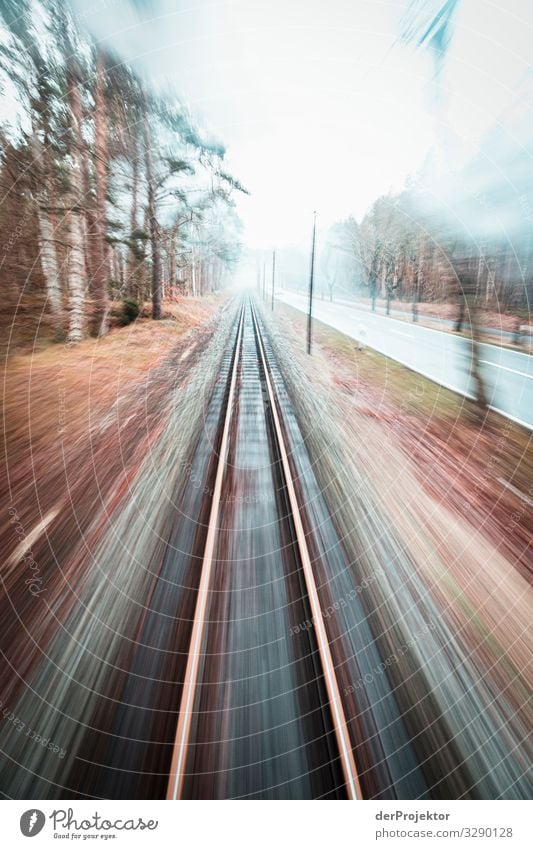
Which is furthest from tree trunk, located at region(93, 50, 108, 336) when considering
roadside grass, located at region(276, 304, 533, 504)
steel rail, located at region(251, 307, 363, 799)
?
roadside grass, located at region(276, 304, 533, 504)

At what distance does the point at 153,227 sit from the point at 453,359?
224cm

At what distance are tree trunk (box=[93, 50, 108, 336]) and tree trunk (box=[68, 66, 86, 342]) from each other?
0.08 m

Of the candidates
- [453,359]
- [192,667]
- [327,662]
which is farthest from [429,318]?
[192,667]

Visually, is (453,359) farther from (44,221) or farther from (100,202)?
(44,221)

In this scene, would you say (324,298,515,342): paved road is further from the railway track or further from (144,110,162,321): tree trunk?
(144,110,162,321): tree trunk

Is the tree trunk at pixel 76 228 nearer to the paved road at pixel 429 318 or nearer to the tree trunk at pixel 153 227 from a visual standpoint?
the tree trunk at pixel 153 227

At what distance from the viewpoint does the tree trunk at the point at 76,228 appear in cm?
149

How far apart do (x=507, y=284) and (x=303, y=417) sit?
9.65 feet

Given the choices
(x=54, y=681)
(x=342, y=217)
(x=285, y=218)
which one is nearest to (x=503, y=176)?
(x=342, y=217)

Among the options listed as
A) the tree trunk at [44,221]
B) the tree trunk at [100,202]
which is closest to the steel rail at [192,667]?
the tree trunk at [100,202]

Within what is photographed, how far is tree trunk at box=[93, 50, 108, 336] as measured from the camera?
152 centimetres

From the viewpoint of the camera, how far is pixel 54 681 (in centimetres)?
164

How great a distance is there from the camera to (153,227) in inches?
83.9
